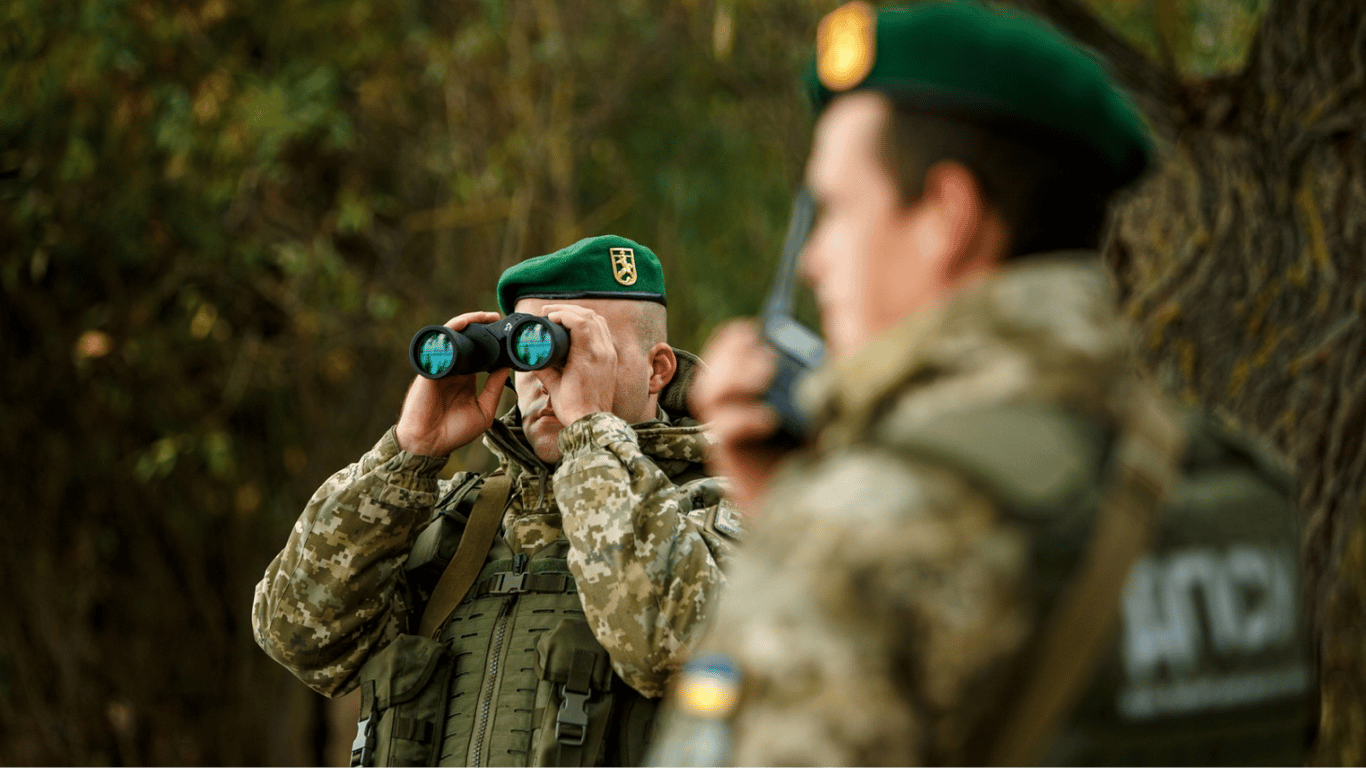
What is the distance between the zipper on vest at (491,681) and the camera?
2.11m

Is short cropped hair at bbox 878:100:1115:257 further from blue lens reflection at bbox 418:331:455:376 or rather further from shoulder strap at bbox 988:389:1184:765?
blue lens reflection at bbox 418:331:455:376

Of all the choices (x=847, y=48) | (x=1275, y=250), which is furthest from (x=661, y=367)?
(x=1275, y=250)

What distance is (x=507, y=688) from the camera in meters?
2.12

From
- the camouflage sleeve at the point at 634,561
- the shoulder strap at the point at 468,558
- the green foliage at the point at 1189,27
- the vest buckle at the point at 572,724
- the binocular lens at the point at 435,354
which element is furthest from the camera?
the green foliage at the point at 1189,27

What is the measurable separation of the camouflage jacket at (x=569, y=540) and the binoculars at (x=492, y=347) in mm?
119

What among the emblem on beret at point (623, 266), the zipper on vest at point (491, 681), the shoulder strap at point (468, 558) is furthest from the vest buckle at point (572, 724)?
the emblem on beret at point (623, 266)

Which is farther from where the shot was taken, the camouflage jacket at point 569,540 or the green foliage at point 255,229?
the green foliage at point 255,229

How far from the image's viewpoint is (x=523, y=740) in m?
2.08

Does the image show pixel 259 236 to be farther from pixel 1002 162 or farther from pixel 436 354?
pixel 1002 162

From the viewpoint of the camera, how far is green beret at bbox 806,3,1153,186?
1.07 m

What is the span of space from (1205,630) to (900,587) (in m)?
0.27

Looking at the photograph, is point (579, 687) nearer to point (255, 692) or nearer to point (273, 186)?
point (273, 186)

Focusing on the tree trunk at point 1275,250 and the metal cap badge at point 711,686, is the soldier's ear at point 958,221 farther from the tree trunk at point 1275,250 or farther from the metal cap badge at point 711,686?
the tree trunk at point 1275,250

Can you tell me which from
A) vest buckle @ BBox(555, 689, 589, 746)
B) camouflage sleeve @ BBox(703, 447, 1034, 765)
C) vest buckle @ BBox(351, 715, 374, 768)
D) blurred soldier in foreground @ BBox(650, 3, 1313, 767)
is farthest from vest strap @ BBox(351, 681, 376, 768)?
camouflage sleeve @ BBox(703, 447, 1034, 765)
